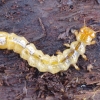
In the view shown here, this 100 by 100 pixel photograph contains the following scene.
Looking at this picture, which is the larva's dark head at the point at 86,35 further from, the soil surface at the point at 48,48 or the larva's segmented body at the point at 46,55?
the soil surface at the point at 48,48

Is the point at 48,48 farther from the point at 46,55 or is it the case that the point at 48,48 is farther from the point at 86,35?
the point at 86,35

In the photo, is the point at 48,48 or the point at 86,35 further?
the point at 48,48

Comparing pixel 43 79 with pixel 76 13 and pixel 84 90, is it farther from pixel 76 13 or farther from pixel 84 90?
pixel 76 13

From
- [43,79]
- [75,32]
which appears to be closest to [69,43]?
[75,32]

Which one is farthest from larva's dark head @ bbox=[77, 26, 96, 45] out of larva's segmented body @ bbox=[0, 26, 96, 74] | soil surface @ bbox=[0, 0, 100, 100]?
soil surface @ bbox=[0, 0, 100, 100]

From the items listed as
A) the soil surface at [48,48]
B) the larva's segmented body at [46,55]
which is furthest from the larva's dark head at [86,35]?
the soil surface at [48,48]

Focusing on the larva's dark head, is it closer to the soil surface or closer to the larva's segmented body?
the larva's segmented body

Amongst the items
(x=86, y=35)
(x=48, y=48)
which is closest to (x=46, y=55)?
(x=48, y=48)
